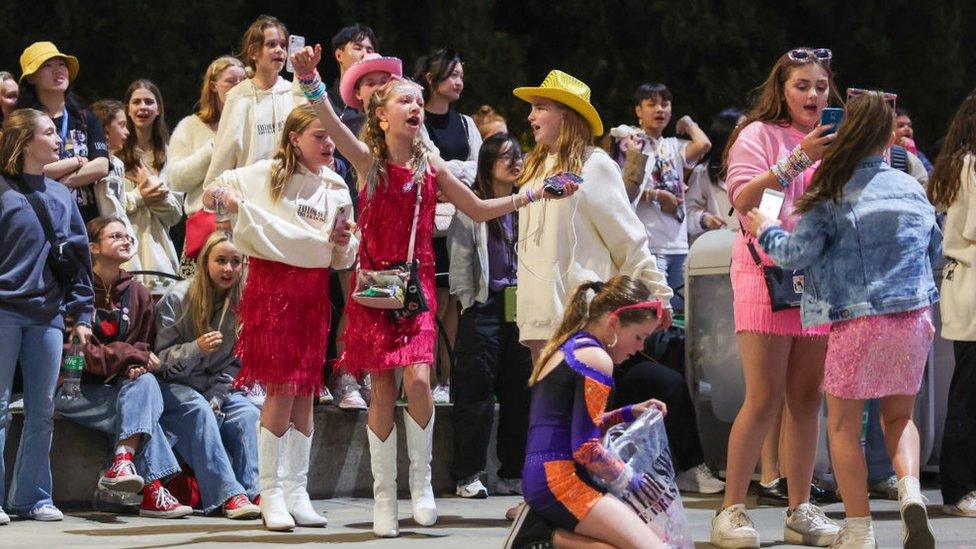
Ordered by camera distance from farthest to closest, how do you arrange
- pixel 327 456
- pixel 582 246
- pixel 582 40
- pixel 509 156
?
pixel 582 40
pixel 327 456
pixel 509 156
pixel 582 246

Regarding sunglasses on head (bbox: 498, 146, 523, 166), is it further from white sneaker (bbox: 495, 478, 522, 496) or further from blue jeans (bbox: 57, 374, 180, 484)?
blue jeans (bbox: 57, 374, 180, 484)

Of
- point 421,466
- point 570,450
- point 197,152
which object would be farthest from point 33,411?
point 570,450

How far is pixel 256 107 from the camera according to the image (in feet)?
27.5

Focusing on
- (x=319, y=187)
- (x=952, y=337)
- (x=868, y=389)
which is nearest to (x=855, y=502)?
(x=868, y=389)

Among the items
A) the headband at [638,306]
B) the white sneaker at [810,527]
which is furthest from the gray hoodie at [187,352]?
the white sneaker at [810,527]

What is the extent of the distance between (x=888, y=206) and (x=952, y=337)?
212cm

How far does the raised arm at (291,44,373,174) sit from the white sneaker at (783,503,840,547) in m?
2.19

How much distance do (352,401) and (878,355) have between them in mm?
3188

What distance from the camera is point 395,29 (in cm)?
1234

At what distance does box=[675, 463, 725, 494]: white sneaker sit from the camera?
830 centimetres

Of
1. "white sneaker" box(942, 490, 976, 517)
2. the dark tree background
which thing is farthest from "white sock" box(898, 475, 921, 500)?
the dark tree background

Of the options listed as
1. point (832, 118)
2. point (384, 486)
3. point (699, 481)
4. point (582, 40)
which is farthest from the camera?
point (582, 40)

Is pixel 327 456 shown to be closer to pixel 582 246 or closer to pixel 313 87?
pixel 582 246

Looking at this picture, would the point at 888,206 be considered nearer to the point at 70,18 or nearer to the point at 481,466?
the point at 481,466
